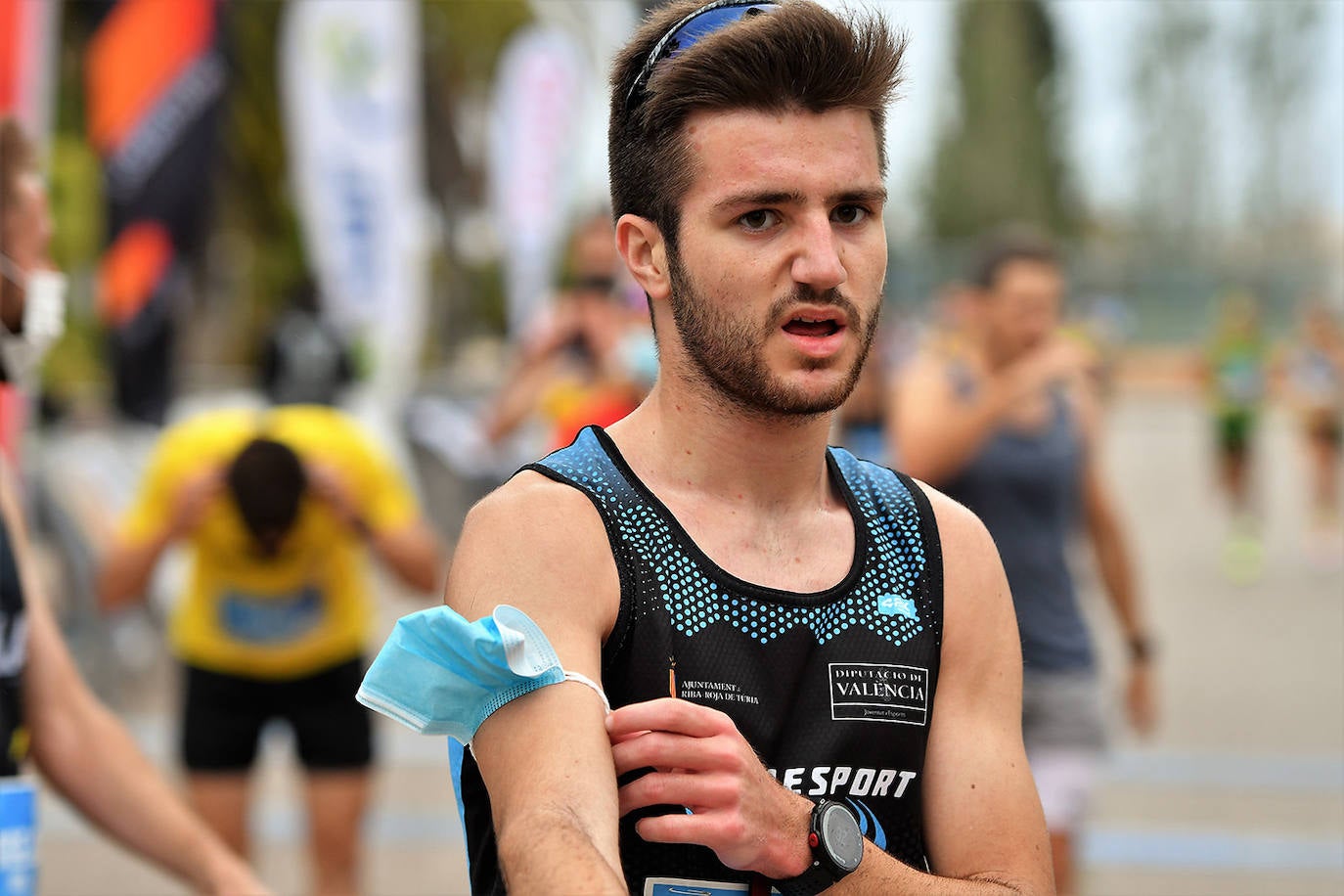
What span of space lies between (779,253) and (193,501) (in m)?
3.69

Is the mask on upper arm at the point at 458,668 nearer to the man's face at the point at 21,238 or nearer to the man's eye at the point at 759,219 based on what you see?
the man's eye at the point at 759,219

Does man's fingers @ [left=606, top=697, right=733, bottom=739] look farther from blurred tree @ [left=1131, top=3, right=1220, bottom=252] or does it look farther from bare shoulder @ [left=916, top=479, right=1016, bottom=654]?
blurred tree @ [left=1131, top=3, right=1220, bottom=252]

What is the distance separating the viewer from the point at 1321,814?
7.51 metres

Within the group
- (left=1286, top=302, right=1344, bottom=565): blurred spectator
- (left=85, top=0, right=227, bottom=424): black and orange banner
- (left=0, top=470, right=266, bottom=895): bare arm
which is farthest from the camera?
(left=1286, top=302, right=1344, bottom=565): blurred spectator

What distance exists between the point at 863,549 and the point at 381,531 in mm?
3567

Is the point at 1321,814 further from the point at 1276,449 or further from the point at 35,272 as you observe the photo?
→ the point at 1276,449

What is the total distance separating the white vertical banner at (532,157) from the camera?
17.2m

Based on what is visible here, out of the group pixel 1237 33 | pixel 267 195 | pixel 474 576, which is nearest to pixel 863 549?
pixel 474 576

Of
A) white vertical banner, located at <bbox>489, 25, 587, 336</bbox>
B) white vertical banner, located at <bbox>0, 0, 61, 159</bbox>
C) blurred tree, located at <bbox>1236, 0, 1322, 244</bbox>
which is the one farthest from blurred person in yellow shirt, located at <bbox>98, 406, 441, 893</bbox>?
blurred tree, located at <bbox>1236, 0, 1322, 244</bbox>

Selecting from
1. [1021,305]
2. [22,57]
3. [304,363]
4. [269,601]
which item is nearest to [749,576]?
[269,601]

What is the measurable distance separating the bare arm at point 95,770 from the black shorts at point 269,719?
233 cm

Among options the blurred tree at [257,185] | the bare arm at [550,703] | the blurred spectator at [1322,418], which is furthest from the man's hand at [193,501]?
the blurred tree at [257,185]

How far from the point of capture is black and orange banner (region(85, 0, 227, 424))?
1007 cm

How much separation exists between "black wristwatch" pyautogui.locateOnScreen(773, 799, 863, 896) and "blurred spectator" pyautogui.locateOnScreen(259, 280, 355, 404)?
461 centimetres
